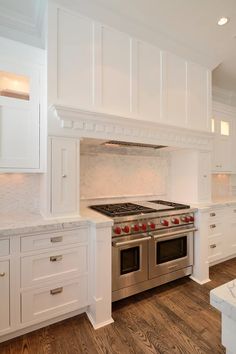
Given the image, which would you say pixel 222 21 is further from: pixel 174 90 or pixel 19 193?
pixel 19 193

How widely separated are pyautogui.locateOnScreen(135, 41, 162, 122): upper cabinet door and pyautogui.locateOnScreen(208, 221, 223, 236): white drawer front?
1700 mm

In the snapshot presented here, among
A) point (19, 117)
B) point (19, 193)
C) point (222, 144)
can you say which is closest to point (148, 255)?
point (19, 193)

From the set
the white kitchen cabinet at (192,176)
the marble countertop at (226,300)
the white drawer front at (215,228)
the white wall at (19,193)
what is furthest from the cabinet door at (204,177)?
the marble countertop at (226,300)

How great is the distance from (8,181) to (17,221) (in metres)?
0.60

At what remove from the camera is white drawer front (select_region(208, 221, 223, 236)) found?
2.88 metres

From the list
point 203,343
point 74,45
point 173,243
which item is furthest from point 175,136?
point 203,343

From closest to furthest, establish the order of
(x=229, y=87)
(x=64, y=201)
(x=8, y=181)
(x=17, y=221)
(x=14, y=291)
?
1. (x=14, y=291)
2. (x=17, y=221)
3. (x=64, y=201)
4. (x=8, y=181)
5. (x=229, y=87)

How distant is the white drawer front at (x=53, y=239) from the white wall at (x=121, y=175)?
0.74 meters

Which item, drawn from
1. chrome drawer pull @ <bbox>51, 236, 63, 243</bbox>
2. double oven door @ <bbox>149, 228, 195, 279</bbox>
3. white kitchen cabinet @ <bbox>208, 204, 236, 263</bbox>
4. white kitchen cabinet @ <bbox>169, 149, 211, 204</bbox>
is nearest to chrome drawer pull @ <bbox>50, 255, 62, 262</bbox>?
chrome drawer pull @ <bbox>51, 236, 63, 243</bbox>

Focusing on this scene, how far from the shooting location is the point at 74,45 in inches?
77.2

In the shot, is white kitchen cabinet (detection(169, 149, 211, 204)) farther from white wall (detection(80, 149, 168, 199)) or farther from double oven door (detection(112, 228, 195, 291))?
double oven door (detection(112, 228, 195, 291))

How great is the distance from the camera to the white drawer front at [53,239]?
1.66m

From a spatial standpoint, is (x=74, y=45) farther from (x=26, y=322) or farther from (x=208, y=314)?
(x=208, y=314)

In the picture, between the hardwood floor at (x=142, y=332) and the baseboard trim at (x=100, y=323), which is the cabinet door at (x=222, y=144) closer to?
the hardwood floor at (x=142, y=332)
